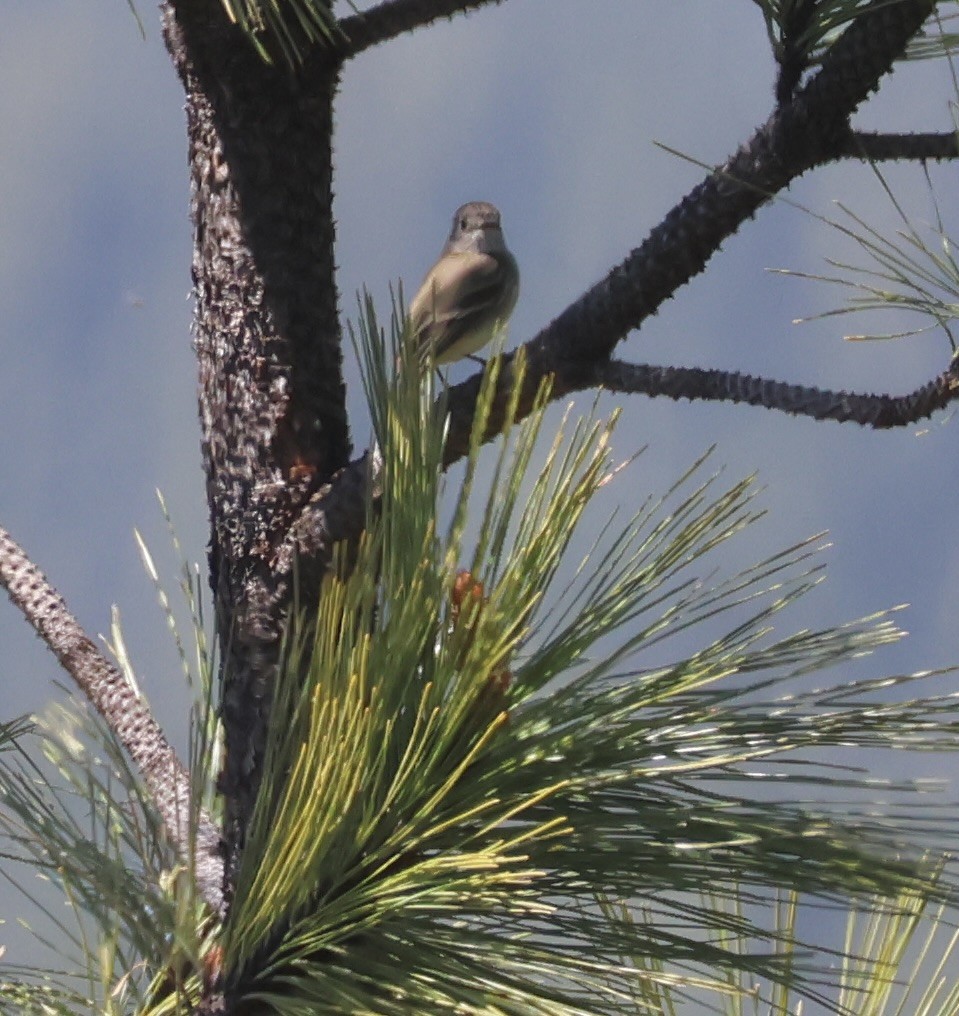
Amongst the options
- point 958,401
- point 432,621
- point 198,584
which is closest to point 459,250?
point 198,584

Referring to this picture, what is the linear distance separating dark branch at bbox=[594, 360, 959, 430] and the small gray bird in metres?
0.68

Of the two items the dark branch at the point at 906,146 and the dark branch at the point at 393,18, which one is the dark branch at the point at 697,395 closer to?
the dark branch at the point at 906,146

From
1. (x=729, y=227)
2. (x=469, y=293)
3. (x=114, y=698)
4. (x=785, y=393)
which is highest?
(x=469, y=293)

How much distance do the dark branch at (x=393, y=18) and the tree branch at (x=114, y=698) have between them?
1.79ft

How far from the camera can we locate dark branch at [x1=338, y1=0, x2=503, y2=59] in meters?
1.24

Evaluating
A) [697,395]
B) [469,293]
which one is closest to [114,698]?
[697,395]

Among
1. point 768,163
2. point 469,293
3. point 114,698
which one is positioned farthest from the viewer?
point 469,293

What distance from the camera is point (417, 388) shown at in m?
0.88

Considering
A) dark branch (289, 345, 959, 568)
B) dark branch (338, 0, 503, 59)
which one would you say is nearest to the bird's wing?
dark branch (338, 0, 503, 59)

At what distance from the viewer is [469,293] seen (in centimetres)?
198

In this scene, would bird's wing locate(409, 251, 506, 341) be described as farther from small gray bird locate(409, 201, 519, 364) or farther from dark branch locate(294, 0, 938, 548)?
dark branch locate(294, 0, 938, 548)

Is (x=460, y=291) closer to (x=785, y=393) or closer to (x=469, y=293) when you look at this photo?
(x=469, y=293)

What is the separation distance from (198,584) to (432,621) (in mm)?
440

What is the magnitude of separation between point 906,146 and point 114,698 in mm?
764
